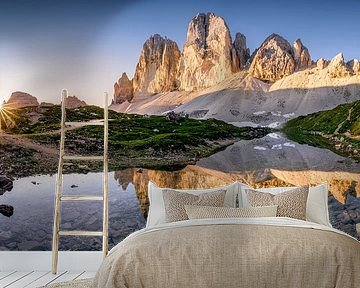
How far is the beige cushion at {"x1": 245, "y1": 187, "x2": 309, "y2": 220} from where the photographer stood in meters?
4.67

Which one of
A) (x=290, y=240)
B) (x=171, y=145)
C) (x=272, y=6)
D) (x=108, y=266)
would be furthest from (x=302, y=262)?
(x=272, y=6)

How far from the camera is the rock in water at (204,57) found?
245 inches

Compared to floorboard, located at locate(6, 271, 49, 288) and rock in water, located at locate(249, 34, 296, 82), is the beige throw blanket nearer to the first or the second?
floorboard, located at locate(6, 271, 49, 288)

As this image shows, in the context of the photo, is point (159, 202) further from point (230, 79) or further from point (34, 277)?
point (230, 79)

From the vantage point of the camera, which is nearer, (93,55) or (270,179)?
(270,179)

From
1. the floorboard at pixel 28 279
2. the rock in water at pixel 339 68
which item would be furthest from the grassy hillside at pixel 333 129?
the floorboard at pixel 28 279

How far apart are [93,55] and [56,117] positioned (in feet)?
2.60

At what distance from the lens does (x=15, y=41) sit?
6.45 m

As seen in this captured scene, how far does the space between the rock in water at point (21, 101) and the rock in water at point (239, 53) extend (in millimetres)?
2193

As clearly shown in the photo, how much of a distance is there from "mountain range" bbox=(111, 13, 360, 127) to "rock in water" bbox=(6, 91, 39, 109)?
2.86 feet

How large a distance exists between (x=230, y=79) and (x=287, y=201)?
6.57 feet

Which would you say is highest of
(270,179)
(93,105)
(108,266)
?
(93,105)

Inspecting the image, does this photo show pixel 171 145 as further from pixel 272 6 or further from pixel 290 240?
pixel 290 240

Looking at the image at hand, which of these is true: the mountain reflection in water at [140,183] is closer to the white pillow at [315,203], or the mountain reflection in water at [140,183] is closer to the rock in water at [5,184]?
the rock in water at [5,184]
